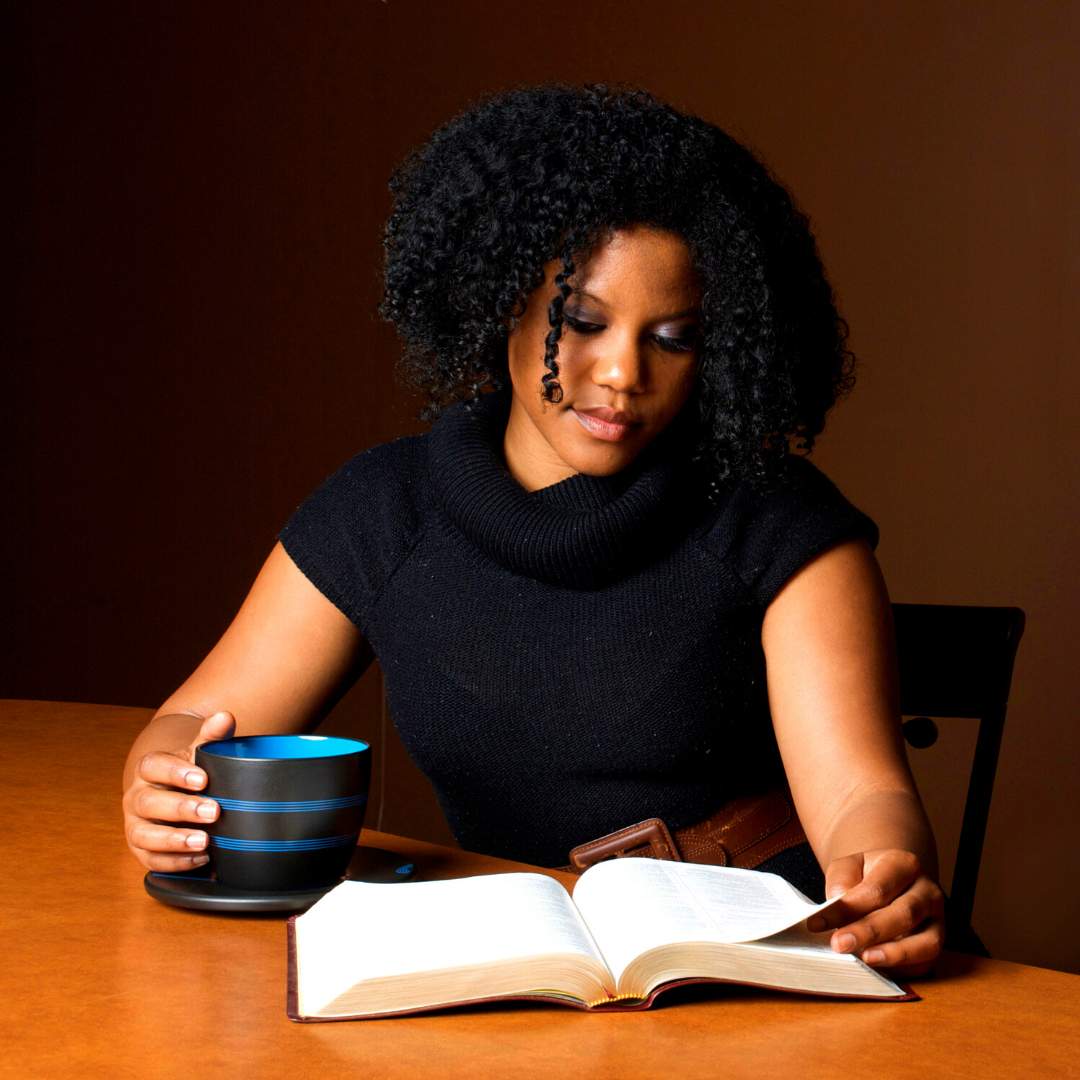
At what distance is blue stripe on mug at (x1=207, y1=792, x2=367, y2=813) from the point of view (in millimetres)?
750

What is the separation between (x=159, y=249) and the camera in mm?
3256

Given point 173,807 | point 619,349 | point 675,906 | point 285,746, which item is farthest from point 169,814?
point 619,349

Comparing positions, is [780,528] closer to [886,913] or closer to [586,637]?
[586,637]

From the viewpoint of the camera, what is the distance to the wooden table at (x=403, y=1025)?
0.55 metres

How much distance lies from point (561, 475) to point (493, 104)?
0.38m

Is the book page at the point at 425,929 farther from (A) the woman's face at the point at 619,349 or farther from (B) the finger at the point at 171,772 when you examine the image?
(A) the woman's face at the point at 619,349

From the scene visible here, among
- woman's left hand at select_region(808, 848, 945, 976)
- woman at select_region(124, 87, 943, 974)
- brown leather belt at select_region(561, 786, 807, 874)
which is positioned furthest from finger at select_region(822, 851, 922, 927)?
brown leather belt at select_region(561, 786, 807, 874)

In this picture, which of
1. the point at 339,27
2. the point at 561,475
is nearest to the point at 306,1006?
the point at 561,475

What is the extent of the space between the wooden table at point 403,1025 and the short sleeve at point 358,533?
515mm

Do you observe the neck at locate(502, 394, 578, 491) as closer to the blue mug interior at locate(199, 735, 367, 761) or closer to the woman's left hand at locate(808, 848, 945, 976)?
the blue mug interior at locate(199, 735, 367, 761)

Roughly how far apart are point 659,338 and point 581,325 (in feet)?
0.24

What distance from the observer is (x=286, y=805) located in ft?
2.46

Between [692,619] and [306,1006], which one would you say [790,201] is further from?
[306,1006]

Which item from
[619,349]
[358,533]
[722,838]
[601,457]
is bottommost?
[722,838]
